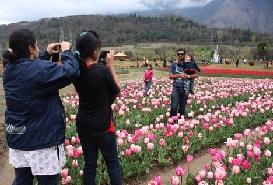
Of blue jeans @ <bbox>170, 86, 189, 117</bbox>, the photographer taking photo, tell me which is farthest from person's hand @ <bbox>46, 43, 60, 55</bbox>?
blue jeans @ <bbox>170, 86, 189, 117</bbox>

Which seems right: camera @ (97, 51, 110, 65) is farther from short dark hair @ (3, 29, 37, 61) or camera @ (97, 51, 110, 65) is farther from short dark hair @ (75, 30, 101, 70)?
short dark hair @ (3, 29, 37, 61)

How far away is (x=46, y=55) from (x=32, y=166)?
1.17m

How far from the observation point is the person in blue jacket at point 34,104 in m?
2.89

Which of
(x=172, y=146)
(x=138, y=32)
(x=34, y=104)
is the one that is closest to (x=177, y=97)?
(x=172, y=146)

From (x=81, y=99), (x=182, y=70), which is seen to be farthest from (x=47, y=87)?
(x=182, y=70)

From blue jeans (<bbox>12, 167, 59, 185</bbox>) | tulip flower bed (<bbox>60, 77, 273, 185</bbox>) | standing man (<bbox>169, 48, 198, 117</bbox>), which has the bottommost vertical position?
tulip flower bed (<bbox>60, 77, 273, 185</bbox>)

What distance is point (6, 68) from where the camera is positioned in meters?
3.01

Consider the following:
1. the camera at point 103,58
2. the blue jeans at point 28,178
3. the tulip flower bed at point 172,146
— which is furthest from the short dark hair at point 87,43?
the tulip flower bed at point 172,146

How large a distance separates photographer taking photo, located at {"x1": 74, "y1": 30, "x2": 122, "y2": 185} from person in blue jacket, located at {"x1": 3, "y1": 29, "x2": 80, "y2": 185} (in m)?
0.30

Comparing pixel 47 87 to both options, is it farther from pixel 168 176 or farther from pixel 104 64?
pixel 168 176

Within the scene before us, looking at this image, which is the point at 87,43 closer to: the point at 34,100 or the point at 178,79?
the point at 34,100

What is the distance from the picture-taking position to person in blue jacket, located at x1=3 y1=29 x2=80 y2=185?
114 inches

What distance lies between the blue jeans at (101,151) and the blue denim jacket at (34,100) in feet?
1.86

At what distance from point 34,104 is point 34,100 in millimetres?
36
